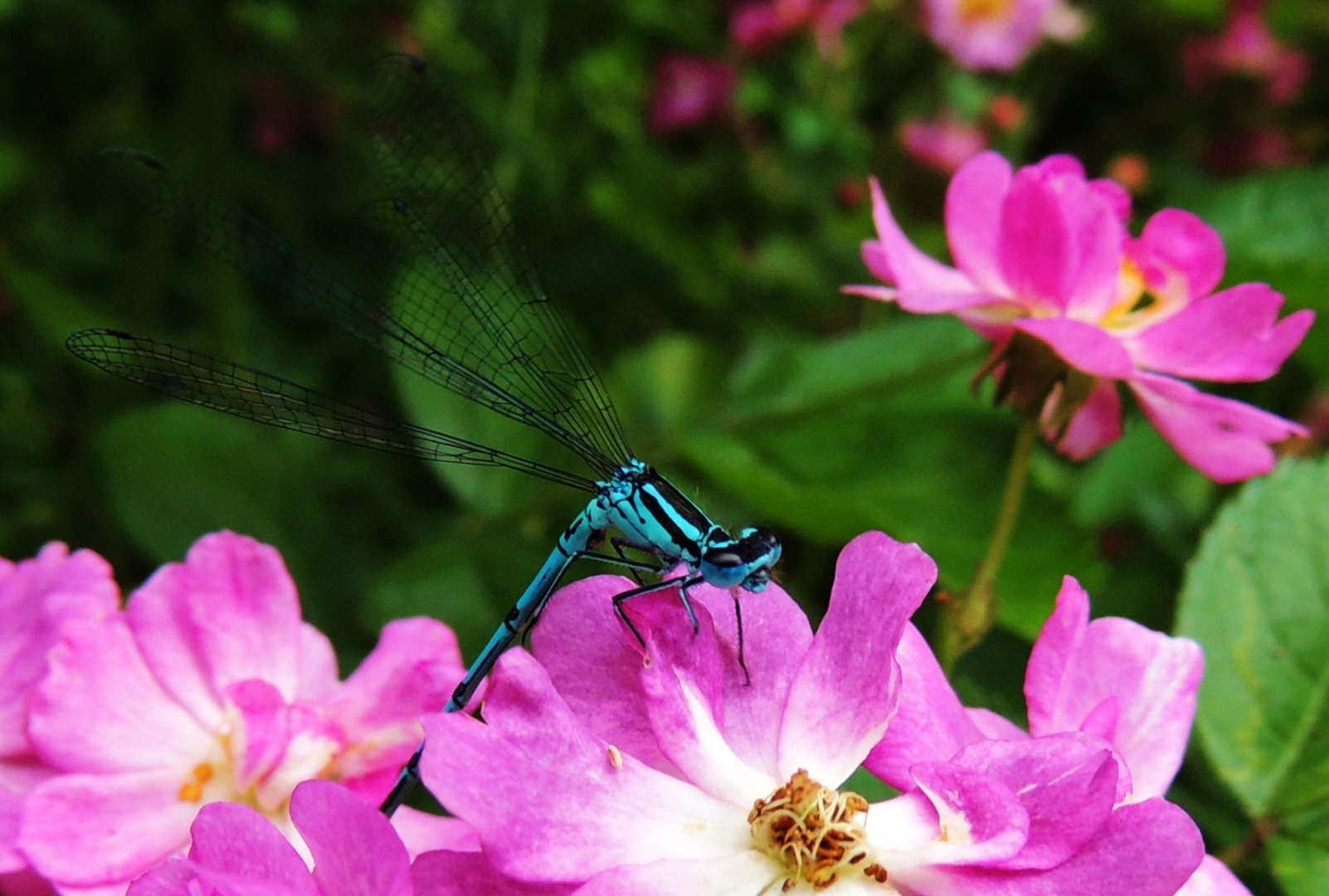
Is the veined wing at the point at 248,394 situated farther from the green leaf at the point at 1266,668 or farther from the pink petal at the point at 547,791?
the green leaf at the point at 1266,668

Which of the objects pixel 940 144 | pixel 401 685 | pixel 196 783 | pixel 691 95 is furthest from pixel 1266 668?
pixel 691 95

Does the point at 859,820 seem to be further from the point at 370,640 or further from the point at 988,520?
the point at 370,640

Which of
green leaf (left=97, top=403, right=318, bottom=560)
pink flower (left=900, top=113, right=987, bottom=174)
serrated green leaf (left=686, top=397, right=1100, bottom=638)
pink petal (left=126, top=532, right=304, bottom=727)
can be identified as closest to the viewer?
pink petal (left=126, top=532, right=304, bottom=727)

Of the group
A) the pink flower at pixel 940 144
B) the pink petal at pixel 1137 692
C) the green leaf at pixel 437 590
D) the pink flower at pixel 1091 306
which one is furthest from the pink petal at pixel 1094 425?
the pink flower at pixel 940 144

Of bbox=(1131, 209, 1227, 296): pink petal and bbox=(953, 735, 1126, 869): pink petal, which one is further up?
bbox=(1131, 209, 1227, 296): pink petal

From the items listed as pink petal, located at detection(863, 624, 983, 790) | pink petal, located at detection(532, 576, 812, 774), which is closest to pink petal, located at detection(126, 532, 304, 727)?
pink petal, located at detection(532, 576, 812, 774)

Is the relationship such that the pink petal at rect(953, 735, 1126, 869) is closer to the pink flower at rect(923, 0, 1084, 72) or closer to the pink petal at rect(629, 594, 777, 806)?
the pink petal at rect(629, 594, 777, 806)
